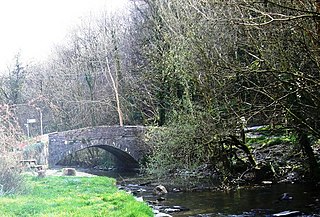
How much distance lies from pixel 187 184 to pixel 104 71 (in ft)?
47.2

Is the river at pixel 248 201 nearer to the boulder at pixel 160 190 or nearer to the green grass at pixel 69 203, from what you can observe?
the boulder at pixel 160 190

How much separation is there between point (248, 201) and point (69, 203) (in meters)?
4.06

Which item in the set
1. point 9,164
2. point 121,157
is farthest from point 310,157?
point 121,157

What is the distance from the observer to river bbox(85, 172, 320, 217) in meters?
9.23

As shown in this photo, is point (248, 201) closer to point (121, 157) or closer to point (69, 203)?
point (69, 203)

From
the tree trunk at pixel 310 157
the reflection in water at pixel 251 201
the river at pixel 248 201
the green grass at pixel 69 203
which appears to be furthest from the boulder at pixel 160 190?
the tree trunk at pixel 310 157

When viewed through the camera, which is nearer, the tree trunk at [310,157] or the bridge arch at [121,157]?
the tree trunk at [310,157]

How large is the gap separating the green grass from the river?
122cm

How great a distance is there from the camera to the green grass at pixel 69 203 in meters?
7.79

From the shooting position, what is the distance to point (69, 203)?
9070 millimetres

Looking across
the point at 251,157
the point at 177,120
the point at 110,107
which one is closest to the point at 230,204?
the point at 251,157

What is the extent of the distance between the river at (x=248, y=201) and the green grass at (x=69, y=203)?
122 cm

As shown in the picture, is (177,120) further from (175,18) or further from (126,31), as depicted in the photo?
(126,31)

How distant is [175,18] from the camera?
13.9m
